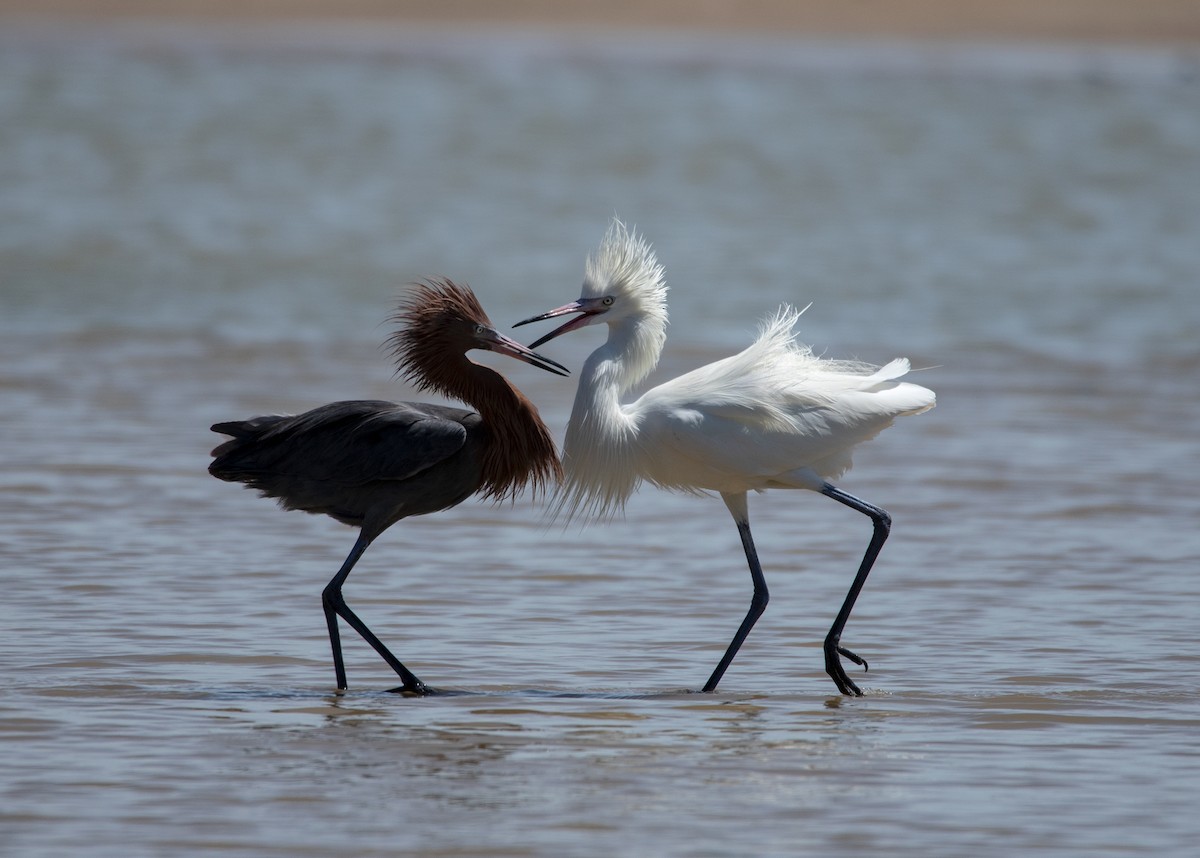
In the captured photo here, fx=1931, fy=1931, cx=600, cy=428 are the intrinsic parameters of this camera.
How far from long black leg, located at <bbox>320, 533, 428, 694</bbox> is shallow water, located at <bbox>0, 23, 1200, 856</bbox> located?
0.11 m

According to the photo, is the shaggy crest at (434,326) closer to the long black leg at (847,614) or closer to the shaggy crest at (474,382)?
the shaggy crest at (474,382)

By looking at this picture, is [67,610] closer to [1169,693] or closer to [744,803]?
[744,803]

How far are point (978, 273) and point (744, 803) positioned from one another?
15.7 meters

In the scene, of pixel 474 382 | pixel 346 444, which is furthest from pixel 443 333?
pixel 346 444

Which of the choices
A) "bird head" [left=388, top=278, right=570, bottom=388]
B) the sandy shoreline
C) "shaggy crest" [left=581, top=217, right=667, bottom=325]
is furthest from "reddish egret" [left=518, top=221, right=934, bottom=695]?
the sandy shoreline

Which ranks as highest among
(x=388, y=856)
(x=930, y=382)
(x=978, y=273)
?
(x=978, y=273)

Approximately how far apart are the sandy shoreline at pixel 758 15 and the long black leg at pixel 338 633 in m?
43.8

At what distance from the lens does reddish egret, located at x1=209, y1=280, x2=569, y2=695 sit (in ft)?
23.4

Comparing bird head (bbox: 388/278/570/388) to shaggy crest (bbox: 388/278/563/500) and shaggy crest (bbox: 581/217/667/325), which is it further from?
shaggy crest (bbox: 581/217/667/325)

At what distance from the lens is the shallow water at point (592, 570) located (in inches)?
226

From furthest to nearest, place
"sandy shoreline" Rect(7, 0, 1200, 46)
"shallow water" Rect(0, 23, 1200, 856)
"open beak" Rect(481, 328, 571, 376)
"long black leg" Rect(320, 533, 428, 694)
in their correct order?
"sandy shoreline" Rect(7, 0, 1200, 46)
"open beak" Rect(481, 328, 571, 376)
"long black leg" Rect(320, 533, 428, 694)
"shallow water" Rect(0, 23, 1200, 856)

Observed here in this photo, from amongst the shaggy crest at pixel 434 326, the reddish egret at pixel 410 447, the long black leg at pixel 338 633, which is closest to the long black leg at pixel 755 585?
the reddish egret at pixel 410 447

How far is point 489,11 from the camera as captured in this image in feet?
171

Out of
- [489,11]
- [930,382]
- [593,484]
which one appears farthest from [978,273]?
[489,11]
